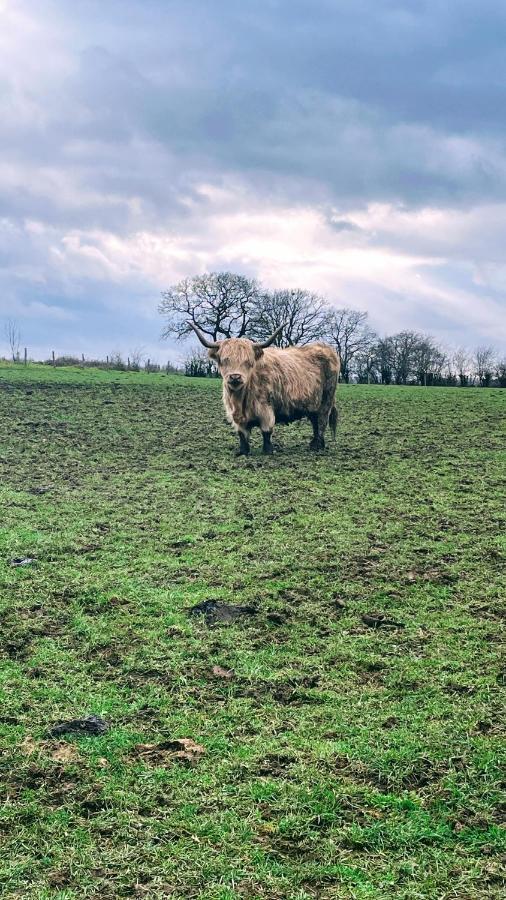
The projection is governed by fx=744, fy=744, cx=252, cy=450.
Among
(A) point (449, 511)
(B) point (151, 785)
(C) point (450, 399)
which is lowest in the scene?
(B) point (151, 785)

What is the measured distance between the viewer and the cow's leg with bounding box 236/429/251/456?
13.7 m

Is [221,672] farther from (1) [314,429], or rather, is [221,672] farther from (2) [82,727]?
(1) [314,429]

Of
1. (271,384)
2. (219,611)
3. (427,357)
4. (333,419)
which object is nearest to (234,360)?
(271,384)

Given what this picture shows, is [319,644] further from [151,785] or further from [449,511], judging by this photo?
[449,511]

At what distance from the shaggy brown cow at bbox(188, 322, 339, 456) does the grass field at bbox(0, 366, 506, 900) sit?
2.39m

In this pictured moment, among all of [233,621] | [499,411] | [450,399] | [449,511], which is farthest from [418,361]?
[233,621]

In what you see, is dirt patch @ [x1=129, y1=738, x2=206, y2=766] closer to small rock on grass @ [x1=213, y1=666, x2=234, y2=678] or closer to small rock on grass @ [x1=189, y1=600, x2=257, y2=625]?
small rock on grass @ [x1=213, y1=666, x2=234, y2=678]

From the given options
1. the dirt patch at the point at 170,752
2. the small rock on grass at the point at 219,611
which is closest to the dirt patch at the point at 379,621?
the small rock on grass at the point at 219,611

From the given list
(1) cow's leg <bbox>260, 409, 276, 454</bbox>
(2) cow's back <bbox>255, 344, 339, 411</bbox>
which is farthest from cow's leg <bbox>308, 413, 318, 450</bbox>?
(1) cow's leg <bbox>260, 409, 276, 454</bbox>

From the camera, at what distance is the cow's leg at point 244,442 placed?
45.1ft

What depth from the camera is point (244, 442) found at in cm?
1394

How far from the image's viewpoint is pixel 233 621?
6098 millimetres

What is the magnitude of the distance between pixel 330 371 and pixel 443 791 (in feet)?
38.0

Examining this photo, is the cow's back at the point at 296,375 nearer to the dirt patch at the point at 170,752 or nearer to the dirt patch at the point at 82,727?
the dirt patch at the point at 82,727
